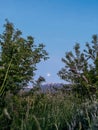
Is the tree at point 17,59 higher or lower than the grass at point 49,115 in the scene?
higher

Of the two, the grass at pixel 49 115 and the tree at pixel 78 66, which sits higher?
the tree at pixel 78 66

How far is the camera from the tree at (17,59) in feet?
27.5

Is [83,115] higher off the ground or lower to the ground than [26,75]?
lower

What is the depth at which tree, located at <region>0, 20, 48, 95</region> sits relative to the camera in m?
8.38

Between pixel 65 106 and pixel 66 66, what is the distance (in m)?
5.14

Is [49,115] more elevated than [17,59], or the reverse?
[17,59]

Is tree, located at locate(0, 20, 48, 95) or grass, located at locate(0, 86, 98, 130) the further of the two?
tree, located at locate(0, 20, 48, 95)

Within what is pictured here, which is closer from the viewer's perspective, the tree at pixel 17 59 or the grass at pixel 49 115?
the grass at pixel 49 115

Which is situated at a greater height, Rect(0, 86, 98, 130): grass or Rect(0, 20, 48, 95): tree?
Rect(0, 20, 48, 95): tree

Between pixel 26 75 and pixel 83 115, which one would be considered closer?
pixel 83 115

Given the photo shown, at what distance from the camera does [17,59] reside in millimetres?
8453

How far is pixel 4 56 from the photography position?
8.47 metres

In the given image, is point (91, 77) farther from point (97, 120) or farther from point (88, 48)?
point (97, 120)

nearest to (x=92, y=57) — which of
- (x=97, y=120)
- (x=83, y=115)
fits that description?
(x=83, y=115)
